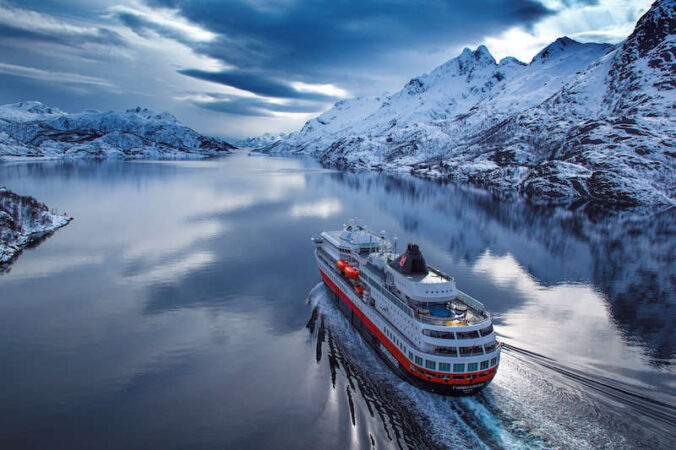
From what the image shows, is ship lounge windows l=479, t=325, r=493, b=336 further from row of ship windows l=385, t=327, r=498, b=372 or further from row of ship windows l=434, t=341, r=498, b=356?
row of ship windows l=434, t=341, r=498, b=356

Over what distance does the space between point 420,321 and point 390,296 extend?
17.1ft

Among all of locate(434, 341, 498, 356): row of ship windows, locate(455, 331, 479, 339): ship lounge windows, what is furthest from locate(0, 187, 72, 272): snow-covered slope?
locate(455, 331, 479, 339): ship lounge windows

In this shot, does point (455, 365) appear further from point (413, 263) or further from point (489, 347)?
point (413, 263)

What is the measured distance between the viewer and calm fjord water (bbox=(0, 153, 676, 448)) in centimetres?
2883

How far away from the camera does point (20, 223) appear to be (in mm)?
84312

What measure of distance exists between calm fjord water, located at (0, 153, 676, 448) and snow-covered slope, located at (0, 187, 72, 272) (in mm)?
3280

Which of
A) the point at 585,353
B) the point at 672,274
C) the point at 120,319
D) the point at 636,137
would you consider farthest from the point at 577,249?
the point at 636,137

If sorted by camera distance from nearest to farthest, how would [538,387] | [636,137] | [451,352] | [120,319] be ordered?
[451,352], [538,387], [120,319], [636,137]

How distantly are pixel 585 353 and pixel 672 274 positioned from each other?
1831 inches

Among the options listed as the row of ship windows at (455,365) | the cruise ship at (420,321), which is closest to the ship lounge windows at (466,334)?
the cruise ship at (420,321)

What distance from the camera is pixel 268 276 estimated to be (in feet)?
205

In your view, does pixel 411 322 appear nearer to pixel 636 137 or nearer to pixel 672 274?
pixel 672 274

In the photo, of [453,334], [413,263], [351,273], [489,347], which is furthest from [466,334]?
[351,273]

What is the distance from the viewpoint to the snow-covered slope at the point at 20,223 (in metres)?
70.6
